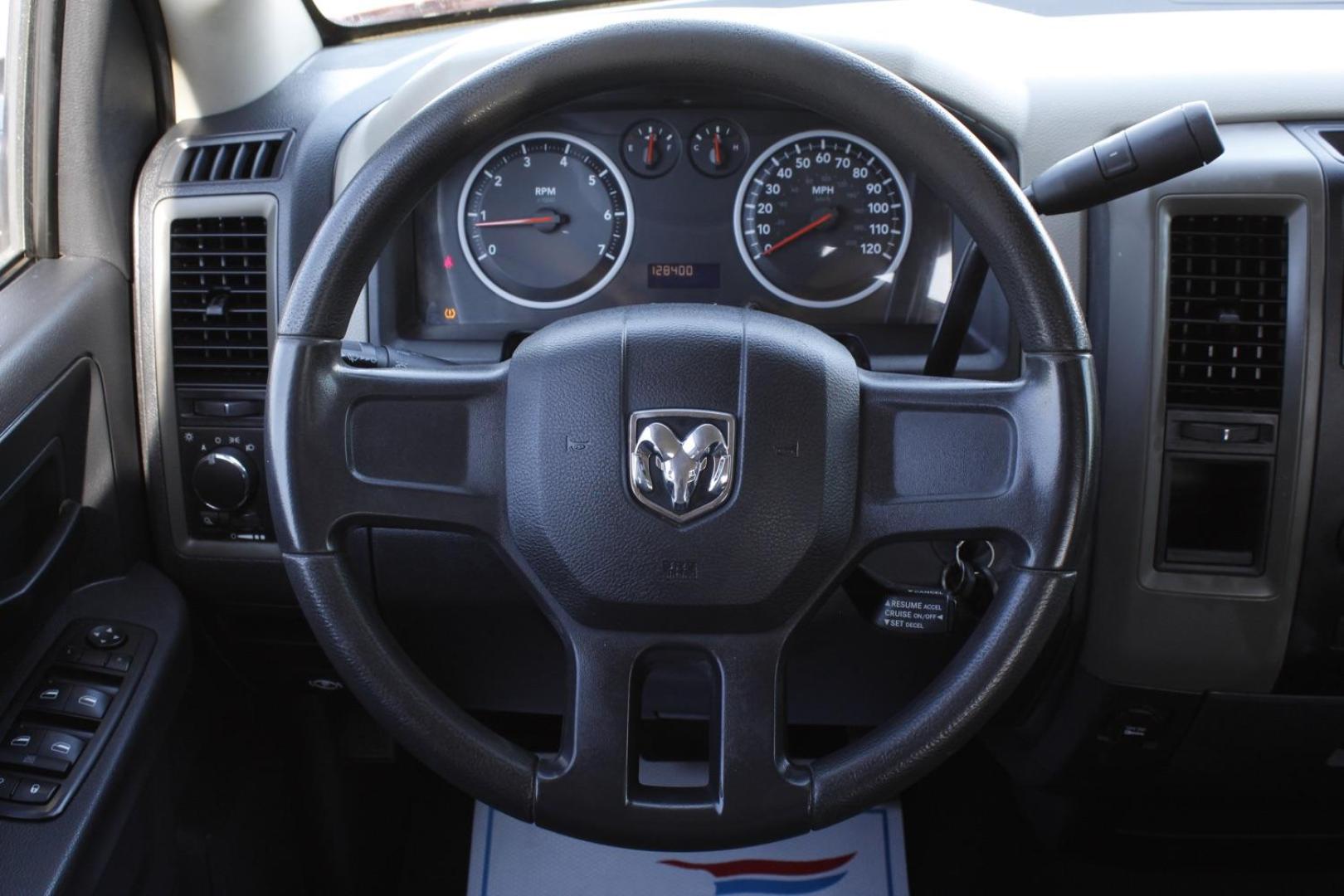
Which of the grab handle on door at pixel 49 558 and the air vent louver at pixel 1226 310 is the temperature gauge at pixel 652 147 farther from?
the grab handle on door at pixel 49 558

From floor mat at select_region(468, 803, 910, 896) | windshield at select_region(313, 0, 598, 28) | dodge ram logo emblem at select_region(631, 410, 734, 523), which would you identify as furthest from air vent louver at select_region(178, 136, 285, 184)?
floor mat at select_region(468, 803, 910, 896)

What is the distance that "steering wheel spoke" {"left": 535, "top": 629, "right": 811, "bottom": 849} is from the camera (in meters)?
0.89

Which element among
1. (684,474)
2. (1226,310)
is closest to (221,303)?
(684,474)

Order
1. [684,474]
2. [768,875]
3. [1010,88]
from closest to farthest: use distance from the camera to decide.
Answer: [684,474] < [1010,88] < [768,875]

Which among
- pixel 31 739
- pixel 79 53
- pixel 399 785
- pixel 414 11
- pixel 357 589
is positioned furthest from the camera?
pixel 399 785

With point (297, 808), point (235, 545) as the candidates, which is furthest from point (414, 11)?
point (297, 808)

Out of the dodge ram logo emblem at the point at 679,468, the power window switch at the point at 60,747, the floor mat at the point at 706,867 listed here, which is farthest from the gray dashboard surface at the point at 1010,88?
the floor mat at the point at 706,867

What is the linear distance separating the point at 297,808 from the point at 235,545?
53 centimetres

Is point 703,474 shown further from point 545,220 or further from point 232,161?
point 232,161

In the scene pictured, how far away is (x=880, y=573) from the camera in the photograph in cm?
127

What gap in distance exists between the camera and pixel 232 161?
4.44ft

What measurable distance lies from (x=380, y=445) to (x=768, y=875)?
107 centimetres

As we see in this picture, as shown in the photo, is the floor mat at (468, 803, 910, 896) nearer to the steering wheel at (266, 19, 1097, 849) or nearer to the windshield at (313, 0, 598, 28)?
the steering wheel at (266, 19, 1097, 849)

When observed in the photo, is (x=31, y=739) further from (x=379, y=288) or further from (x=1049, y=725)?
(x=1049, y=725)
